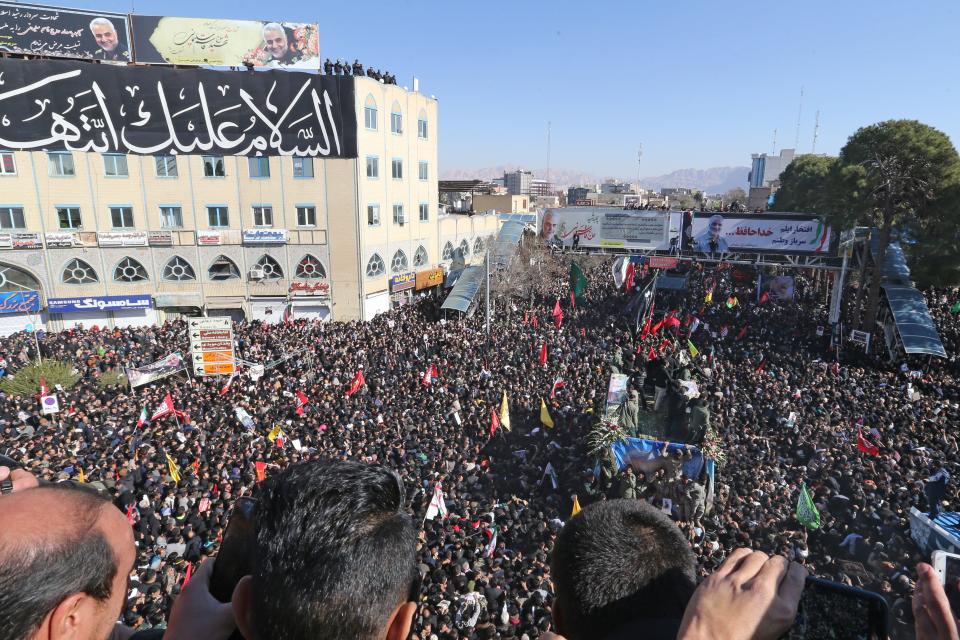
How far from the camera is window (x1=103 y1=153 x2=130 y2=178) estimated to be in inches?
957

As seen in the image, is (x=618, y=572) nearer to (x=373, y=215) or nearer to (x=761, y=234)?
(x=373, y=215)

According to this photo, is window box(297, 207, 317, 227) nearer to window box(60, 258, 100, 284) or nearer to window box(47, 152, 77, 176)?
window box(60, 258, 100, 284)

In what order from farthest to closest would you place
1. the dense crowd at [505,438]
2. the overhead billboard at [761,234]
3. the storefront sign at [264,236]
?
the overhead billboard at [761,234] → the storefront sign at [264,236] → the dense crowd at [505,438]

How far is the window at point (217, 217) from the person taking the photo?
25609mm

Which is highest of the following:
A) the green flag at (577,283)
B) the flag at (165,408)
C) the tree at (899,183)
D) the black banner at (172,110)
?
the black banner at (172,110)

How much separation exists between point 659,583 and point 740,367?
18154 mm

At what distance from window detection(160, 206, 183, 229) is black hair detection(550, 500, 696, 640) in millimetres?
28139

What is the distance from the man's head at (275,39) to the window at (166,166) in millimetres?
6811

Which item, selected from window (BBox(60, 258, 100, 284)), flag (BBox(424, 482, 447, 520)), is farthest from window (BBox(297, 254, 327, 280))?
flag (BBox(424, 482, 447, 520))

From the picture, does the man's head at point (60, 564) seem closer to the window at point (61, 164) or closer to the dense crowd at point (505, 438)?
the dense crowd at point (505, 438)

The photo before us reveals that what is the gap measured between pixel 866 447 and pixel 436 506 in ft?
31.9

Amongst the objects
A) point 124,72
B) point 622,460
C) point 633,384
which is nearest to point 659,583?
point 622,460

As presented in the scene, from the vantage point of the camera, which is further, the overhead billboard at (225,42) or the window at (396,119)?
the window at (396,119)

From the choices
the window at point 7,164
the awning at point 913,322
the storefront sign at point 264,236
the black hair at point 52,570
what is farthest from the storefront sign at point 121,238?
the awning at point 913,322
